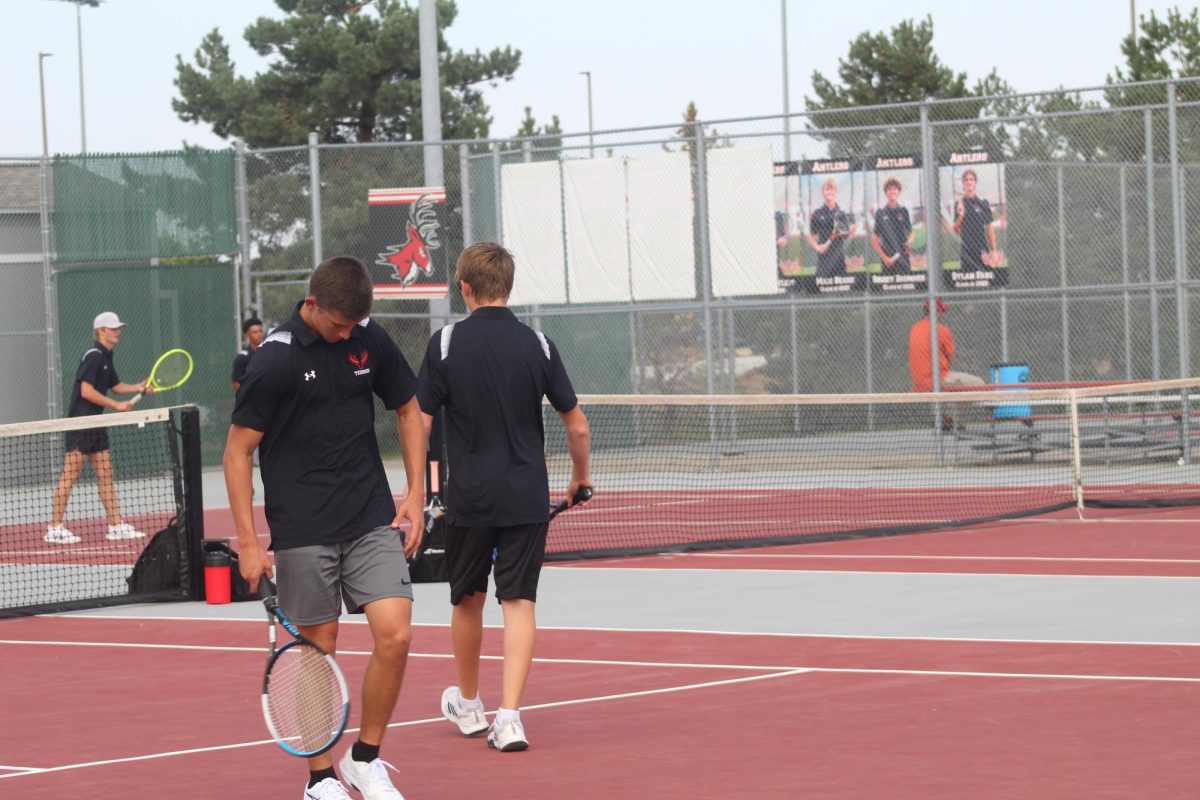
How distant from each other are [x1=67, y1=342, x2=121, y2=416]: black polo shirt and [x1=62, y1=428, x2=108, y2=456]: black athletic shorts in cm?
18

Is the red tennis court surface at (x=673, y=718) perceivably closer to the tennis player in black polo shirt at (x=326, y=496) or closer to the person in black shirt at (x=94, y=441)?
the tennis player in black polo shirt at (x=326, y=496)

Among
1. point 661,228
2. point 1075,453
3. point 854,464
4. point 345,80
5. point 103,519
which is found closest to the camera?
point 1075,453

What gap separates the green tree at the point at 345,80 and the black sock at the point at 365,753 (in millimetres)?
30938

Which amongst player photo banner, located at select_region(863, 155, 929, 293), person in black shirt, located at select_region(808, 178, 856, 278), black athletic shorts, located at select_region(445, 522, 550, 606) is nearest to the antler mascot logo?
person in black shirt, located at select_region(808, 178, 856, 278)

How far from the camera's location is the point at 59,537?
14539 mm

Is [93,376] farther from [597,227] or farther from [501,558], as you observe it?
[501,558]

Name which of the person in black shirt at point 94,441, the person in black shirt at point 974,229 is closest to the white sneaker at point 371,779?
the person in black shirt at point 94,441

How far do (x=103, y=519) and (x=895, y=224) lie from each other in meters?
8.27

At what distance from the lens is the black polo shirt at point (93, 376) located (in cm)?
1438

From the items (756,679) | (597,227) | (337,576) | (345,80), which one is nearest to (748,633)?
(756,679)

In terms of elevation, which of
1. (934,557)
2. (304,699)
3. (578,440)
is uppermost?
(578,440)

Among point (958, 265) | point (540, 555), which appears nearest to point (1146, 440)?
point (958, 265)

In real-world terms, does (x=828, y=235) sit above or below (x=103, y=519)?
above

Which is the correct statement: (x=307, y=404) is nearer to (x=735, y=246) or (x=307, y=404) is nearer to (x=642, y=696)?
(x=642, y=696)
